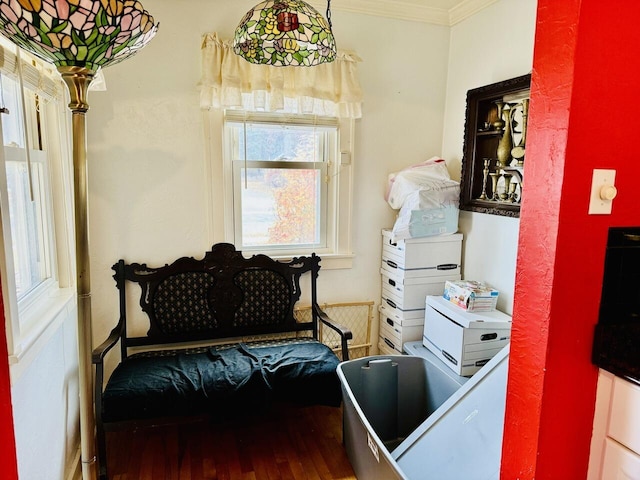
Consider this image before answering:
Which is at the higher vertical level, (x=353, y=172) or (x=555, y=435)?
(x=353, y=172)

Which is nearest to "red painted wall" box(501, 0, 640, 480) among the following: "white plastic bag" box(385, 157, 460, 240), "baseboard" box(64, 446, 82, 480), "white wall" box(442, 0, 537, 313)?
"white wall" box(442, 0, 537, 313)

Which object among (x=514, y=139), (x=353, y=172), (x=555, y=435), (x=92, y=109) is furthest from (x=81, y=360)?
(x=514, y=139)

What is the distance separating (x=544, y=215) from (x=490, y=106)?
170 centimetres

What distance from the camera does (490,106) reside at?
8.23ft

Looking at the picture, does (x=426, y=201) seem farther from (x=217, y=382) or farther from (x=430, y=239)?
(x=217, y=382)

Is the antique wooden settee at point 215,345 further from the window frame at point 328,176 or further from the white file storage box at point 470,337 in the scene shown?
the white file storage box at point 470,337

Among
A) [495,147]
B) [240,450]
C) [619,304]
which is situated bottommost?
[240,450]

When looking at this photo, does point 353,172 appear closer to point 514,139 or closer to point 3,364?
point 514,139

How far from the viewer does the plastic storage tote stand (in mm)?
1579

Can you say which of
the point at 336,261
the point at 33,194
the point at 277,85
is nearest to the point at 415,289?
the point at 336,261

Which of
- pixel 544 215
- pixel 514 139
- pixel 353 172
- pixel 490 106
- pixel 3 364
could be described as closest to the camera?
pixel 3 364

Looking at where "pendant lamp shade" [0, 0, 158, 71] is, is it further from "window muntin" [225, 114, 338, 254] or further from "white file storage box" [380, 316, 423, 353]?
"white file storage box" [380, 316, 423, 353]

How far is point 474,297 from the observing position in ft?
7.55

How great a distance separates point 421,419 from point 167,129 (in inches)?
86.7
